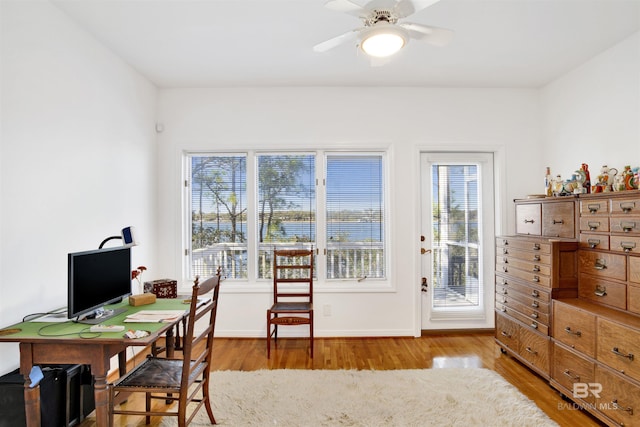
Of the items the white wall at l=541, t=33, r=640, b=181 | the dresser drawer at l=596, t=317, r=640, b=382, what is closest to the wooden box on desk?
the dresser drawer at l=596, t=317, r=640, b=382

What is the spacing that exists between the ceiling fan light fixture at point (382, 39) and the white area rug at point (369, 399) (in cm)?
237

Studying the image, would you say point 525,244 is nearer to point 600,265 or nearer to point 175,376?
point 600,265

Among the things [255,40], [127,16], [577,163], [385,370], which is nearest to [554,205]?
[577,163]

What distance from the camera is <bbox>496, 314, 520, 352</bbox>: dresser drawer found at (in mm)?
2998

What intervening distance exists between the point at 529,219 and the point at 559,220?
355 mm

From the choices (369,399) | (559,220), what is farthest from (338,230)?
(559,220)

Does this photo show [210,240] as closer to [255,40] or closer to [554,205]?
[255,40]

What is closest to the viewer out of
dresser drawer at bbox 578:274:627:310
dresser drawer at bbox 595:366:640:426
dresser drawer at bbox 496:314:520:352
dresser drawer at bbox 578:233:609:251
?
dresser drawer at bbox 595:366:640:426

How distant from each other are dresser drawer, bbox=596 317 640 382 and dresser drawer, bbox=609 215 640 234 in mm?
622

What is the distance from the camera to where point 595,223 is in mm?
2461

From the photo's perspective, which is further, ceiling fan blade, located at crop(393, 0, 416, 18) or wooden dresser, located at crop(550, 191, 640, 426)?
wooden dresser, located at crop(550, 191, 640, 426)

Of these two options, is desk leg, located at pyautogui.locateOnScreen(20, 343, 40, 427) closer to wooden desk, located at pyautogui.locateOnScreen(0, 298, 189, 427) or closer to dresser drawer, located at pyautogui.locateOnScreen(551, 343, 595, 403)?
wooden desk, located at pyautogui.locateOnScreen(0, 298, 189, 427)

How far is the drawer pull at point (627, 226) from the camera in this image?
217 centimetres

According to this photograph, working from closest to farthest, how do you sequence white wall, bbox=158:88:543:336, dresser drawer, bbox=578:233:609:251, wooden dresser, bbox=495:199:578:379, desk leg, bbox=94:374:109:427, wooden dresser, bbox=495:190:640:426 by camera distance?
desk leg, bbox=94:374:109:427 < wooden dresser, bbox=495:190:640:426 < dresser drawer, bbox=578:233:609:251 < wooden dresser, bbox=495:199:578:379 < white wall, bbox=158:88:543:336
